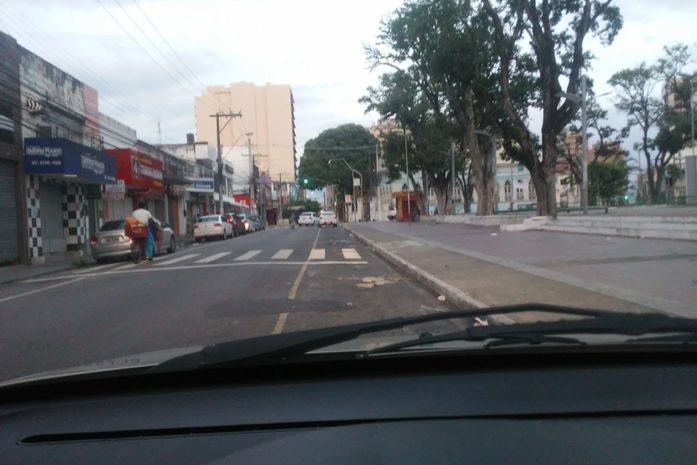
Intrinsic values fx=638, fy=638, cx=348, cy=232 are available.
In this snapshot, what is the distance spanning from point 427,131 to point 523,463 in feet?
152

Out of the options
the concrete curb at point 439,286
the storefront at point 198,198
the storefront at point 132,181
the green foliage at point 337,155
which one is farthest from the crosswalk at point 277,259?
the green foliage at point 337,155

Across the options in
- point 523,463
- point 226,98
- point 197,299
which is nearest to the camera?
point 523,463

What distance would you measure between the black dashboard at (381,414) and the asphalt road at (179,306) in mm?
3400

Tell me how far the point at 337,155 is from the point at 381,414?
79453 millimetres

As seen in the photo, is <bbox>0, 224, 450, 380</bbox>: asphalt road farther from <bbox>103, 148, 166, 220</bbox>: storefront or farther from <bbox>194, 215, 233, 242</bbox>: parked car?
<bbox>194, 215, 233, 242</bbox>: parked car

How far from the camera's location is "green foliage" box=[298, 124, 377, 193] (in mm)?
79875

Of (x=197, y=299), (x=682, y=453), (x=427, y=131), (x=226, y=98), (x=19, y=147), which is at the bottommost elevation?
(x=197, y=299)

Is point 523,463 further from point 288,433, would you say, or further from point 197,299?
→ point 197,299

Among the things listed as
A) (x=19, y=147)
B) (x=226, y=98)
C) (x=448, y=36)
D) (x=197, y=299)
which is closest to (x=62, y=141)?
(x=19, y=147)

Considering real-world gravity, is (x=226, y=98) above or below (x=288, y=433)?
above

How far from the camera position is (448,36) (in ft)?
97.1

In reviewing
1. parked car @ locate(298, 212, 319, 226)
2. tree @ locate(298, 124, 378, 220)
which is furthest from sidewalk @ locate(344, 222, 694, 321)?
tree @ locate(298, 124, 378, 220)

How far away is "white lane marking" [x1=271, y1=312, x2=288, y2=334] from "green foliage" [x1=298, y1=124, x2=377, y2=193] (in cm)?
7061

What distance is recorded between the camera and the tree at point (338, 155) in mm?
79688
